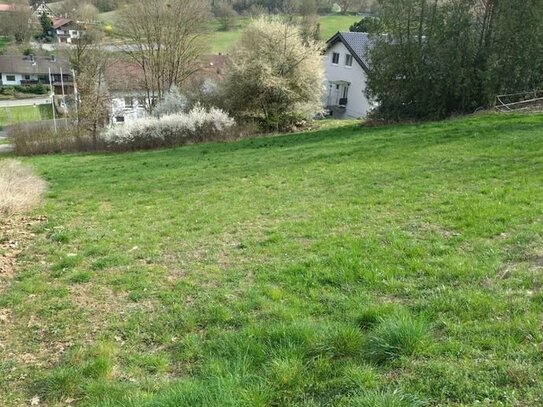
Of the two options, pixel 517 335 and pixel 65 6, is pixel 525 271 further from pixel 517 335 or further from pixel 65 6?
pixel 65 6

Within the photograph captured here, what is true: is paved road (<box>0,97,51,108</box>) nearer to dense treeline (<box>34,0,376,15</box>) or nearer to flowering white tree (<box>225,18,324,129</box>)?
dense treeline (<box>34,0,376,15</box>)

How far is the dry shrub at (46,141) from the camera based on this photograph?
93.8 ft

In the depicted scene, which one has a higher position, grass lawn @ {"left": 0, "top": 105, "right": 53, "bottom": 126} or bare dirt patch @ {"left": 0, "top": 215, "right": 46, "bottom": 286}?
bare dirt patch @ {"left": 0, "top": 215, "right": 46, "bottom": 286}

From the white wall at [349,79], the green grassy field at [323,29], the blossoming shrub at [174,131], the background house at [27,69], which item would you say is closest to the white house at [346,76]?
the white wall at [349,79]

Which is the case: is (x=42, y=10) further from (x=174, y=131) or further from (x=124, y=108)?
(x=174, y=131)

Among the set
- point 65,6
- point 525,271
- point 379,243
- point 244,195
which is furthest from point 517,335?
point 65,6

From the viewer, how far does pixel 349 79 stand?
3938 cm

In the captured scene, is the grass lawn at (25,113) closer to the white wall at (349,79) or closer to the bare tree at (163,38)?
the bare tree at (163,38)

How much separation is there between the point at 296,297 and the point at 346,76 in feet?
123

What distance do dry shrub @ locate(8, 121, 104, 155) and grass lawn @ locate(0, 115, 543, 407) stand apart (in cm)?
1999

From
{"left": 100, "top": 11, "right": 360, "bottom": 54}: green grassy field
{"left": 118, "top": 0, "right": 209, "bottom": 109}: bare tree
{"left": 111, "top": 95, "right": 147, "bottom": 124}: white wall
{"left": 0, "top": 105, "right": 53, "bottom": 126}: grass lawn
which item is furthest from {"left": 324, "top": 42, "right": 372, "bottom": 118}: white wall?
{"left": 0, "top": 105, "right": 53, "bottom": 126}: grass lawn

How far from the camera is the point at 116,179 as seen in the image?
14.0m

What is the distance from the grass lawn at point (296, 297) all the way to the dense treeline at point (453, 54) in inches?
384

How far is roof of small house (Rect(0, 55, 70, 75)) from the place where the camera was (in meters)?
66.9
